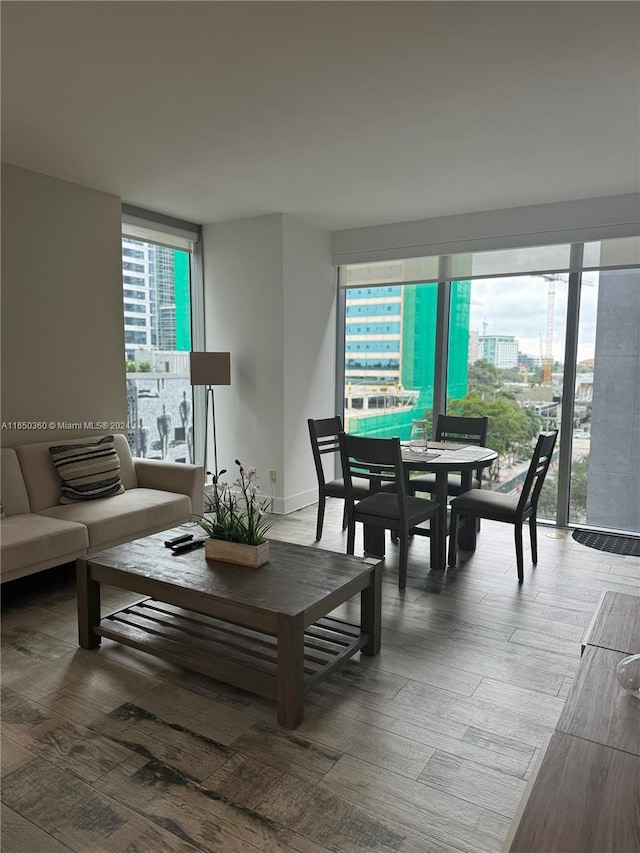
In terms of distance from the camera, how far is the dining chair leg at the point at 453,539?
396cm

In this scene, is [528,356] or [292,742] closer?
[292,742]

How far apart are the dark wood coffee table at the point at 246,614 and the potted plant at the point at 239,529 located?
5cm

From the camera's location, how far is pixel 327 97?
2875mm

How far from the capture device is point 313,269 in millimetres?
5652

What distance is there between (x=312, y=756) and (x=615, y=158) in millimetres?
3747

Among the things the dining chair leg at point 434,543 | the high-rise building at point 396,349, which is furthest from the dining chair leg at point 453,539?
the high-rise building at point 396,349

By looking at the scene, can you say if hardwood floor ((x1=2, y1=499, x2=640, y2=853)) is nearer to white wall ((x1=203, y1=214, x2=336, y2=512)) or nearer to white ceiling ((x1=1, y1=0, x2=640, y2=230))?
white wall ((x1=203, y1=214, x2=336, y2=512))

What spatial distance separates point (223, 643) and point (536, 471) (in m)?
2.23

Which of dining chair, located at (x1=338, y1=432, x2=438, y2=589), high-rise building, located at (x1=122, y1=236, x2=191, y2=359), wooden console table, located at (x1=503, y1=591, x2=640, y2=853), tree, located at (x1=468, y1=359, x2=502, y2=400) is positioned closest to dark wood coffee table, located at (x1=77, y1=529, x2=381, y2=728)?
dining chair, located at (x1=338, y1=432, x2=438, y2=589)

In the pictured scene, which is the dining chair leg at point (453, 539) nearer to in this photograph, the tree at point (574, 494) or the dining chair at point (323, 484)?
the dining chair at point (323, 484)

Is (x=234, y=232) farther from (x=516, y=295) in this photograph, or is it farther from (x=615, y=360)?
(x=615, y=360)

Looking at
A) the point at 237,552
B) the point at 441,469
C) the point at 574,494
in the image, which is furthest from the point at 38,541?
the point at 574,494

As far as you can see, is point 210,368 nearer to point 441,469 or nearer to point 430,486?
point 430,486

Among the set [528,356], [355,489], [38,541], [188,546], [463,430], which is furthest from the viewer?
[528,356]
